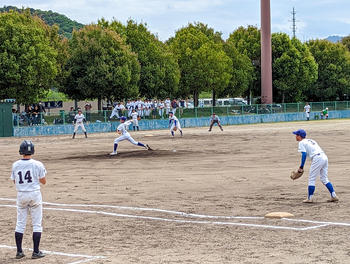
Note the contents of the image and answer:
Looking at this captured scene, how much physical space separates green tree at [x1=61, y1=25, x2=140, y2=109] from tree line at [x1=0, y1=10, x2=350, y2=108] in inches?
3.6

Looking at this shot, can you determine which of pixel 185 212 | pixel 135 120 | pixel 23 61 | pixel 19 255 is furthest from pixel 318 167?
pixel 23 61

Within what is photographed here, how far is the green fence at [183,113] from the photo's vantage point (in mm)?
49500

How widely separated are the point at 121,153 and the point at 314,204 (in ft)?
53.2

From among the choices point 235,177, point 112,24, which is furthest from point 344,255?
point 112,24

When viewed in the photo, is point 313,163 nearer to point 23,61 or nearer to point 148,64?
point 23,61

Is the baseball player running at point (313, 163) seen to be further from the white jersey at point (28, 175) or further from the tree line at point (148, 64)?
the tree line at point (148, 64)

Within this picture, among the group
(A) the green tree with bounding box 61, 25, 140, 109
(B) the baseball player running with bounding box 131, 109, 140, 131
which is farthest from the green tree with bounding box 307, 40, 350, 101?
(B) the baseball player running with bounding box 131, 109, 140, 131

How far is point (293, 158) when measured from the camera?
25641mm

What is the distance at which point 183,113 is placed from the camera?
59.5 meters

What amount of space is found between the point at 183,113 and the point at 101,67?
8.58 meters

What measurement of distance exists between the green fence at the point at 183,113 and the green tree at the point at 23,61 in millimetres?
3513

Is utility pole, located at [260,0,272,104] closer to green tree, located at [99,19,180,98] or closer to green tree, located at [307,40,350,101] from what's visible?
green tree, located at [99,19,180,98]

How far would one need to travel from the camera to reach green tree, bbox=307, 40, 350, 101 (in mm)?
90688

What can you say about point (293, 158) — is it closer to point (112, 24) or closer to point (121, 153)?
point (121, 153)
